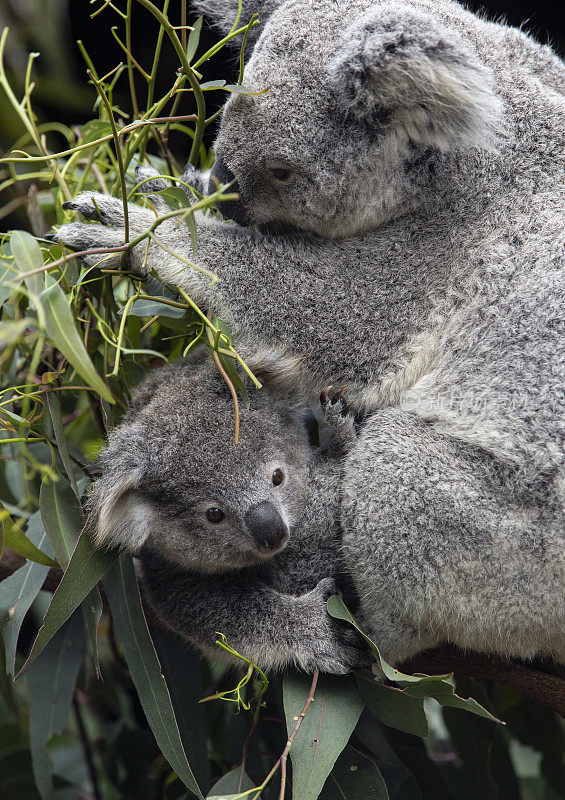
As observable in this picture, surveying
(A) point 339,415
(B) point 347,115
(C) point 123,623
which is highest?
(B) point 347,115

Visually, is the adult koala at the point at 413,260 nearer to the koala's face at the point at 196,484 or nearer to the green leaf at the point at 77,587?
the koala's face at the point at 196,484

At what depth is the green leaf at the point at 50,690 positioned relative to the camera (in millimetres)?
2076

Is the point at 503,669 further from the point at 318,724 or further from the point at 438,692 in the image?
the point at 318,724

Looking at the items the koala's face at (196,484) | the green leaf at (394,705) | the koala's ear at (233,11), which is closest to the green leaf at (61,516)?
the koala's face at (196,484)

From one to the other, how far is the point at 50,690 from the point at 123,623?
1.34ft

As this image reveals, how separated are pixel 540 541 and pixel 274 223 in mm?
1169

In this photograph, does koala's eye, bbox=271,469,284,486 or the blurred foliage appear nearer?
the blurred foliage

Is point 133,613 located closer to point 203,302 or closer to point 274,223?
point 203,302

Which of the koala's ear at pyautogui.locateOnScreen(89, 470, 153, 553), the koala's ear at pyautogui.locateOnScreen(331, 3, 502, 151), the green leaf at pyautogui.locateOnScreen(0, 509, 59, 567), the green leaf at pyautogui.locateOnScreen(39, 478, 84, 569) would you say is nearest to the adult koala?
the koala's ear at pyautogui.locateOnScreen(331, 3, 502, 151)

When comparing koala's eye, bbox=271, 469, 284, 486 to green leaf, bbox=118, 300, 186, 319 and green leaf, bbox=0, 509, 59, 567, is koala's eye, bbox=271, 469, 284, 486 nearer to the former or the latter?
green leaf, bbox=118, 300, 186, 319

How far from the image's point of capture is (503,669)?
2037 millimetres

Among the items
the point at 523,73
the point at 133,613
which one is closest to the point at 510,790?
the point at 133,613

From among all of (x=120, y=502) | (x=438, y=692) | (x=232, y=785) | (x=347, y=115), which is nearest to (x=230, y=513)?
(x=120, y=502)

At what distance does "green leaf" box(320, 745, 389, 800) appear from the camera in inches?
73.1
